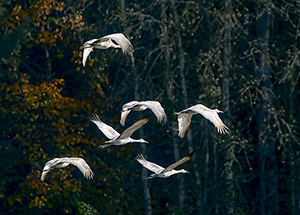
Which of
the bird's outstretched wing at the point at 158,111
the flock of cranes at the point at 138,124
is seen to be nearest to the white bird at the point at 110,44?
the flock of cranes at the point at 138,124

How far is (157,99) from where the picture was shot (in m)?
11.6

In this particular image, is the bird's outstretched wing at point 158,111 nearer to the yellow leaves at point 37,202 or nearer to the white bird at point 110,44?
the white bird at point 110,44

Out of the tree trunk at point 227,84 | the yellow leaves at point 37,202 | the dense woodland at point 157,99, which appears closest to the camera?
the tree trunk at point 227,84

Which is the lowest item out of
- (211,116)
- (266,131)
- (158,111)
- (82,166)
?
(266,131)

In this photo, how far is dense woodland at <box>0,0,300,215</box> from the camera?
1173cm

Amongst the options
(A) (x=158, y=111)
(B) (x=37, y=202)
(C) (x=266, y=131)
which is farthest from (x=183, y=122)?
(B) (x=37, y=202)

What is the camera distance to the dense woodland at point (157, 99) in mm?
11734

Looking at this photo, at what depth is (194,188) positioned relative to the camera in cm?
1203

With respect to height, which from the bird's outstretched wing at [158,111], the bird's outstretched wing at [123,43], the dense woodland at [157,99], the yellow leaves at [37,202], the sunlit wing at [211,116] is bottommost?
the yellow leaves at [37,202]

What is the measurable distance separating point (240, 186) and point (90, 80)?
2.90 m

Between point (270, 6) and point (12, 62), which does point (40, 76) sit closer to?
point (12, 62)

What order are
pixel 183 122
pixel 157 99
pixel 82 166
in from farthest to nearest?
pixel 157 99, pixel 183 122, pixel 82 166

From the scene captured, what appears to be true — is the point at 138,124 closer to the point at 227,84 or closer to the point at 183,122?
the point at 183,122

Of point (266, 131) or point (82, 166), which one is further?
point (266, 131)
